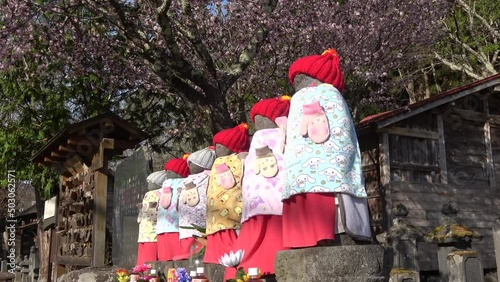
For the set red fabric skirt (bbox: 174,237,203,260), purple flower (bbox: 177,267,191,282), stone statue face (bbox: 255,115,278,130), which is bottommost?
purple flower (bbox: 177,267,191,282)

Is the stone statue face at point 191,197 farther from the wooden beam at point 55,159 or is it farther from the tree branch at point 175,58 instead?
the wooden beam at point 55,159

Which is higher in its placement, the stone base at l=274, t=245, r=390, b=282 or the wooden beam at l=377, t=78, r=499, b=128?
the wooden beam at l=377, t=78, r=499, b=128

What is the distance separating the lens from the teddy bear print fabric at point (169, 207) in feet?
26.2

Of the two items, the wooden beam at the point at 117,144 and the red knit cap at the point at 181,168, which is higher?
the wooden beam at the point at 117,144

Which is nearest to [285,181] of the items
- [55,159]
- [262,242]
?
[262,242]

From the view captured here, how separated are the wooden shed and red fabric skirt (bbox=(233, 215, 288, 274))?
6080mm

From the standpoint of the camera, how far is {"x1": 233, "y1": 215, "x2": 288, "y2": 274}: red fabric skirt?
5.57 meters

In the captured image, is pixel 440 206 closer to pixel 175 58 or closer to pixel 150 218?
pixel 150 218

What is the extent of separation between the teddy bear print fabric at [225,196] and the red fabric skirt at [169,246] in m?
1.35

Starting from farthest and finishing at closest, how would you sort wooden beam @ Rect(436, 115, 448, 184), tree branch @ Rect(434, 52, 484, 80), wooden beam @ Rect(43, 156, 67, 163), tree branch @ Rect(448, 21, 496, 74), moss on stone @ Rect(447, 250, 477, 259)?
1. tree branch @ Rect(434, 52, 484, 80)
2. tree branch @ Rect(448, 21, 496, 74)
3. wooden beam @ Rect(436, 115, 448, 184)
4. wooden beam @ Rect(43, 156, 67, 163)
5. moss on stone @ Rect(447, 250, 477, 259)

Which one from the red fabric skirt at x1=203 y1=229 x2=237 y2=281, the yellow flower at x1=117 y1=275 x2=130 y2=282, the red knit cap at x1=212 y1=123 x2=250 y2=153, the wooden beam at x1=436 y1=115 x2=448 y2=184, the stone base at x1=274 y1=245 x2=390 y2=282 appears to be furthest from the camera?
the wooden beam at x1=436 y1=115 x2=448 y2=184

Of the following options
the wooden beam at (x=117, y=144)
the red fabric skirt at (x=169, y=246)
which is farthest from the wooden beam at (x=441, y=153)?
the red fabric skirt at (x=169, y=246)

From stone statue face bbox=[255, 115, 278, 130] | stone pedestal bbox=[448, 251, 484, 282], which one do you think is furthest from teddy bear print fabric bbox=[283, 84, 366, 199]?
stone pedestal bbox=[448, 251, 484, 282]

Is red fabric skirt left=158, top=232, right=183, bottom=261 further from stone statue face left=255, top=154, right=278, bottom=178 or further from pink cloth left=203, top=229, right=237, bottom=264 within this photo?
stone statue face left=255, top=154, right=278, bottom=178
